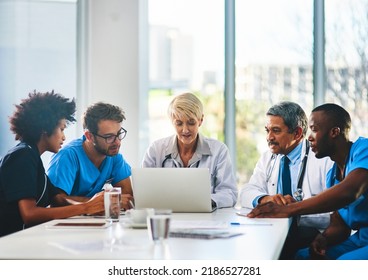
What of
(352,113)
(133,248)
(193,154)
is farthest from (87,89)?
(133,248)

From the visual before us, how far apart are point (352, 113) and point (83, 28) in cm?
220

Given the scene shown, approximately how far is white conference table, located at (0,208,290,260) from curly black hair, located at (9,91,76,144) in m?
0.67

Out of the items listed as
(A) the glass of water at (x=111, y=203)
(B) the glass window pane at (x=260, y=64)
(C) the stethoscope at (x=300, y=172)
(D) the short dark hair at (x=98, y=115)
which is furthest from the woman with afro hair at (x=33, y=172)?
(B) the glass window pane at (x=260, y=64)

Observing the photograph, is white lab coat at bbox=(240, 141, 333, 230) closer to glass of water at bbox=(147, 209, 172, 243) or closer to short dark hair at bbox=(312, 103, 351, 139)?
short dark hair at bbox=(312, 103, 351, 139)

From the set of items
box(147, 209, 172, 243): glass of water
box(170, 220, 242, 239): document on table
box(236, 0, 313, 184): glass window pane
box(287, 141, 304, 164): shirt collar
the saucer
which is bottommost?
the saucer

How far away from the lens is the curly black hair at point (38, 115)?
3307 millimetres

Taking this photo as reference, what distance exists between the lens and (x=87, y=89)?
523 centimetres

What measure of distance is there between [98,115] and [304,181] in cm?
121

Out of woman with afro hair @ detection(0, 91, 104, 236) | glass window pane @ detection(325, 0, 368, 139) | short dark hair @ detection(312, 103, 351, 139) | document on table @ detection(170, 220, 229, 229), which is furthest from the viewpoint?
glass window pane @ detection(325, 0, 368, 139)

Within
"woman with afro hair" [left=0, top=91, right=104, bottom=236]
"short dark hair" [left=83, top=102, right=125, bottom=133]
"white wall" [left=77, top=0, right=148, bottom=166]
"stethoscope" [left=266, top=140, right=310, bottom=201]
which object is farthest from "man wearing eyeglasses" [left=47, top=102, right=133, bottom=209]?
"white wall" [left=77, top=0, right=148, bottom=166]

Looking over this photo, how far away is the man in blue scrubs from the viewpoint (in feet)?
10.0

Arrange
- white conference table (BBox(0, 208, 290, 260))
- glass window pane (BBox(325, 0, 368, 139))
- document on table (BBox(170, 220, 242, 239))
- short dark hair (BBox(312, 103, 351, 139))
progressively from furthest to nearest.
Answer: glass window pane (BBox(325, 0, 368, 139)), short dark hair (BBox(312, 103, 351, 139)), document on table (BBox(170, 220, 242, 239)), white conference table (BBox(0, 208, 290, 260))

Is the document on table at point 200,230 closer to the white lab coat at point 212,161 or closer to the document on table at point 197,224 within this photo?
the document on table at point 197,224

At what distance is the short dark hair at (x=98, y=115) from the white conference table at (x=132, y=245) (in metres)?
1.08
